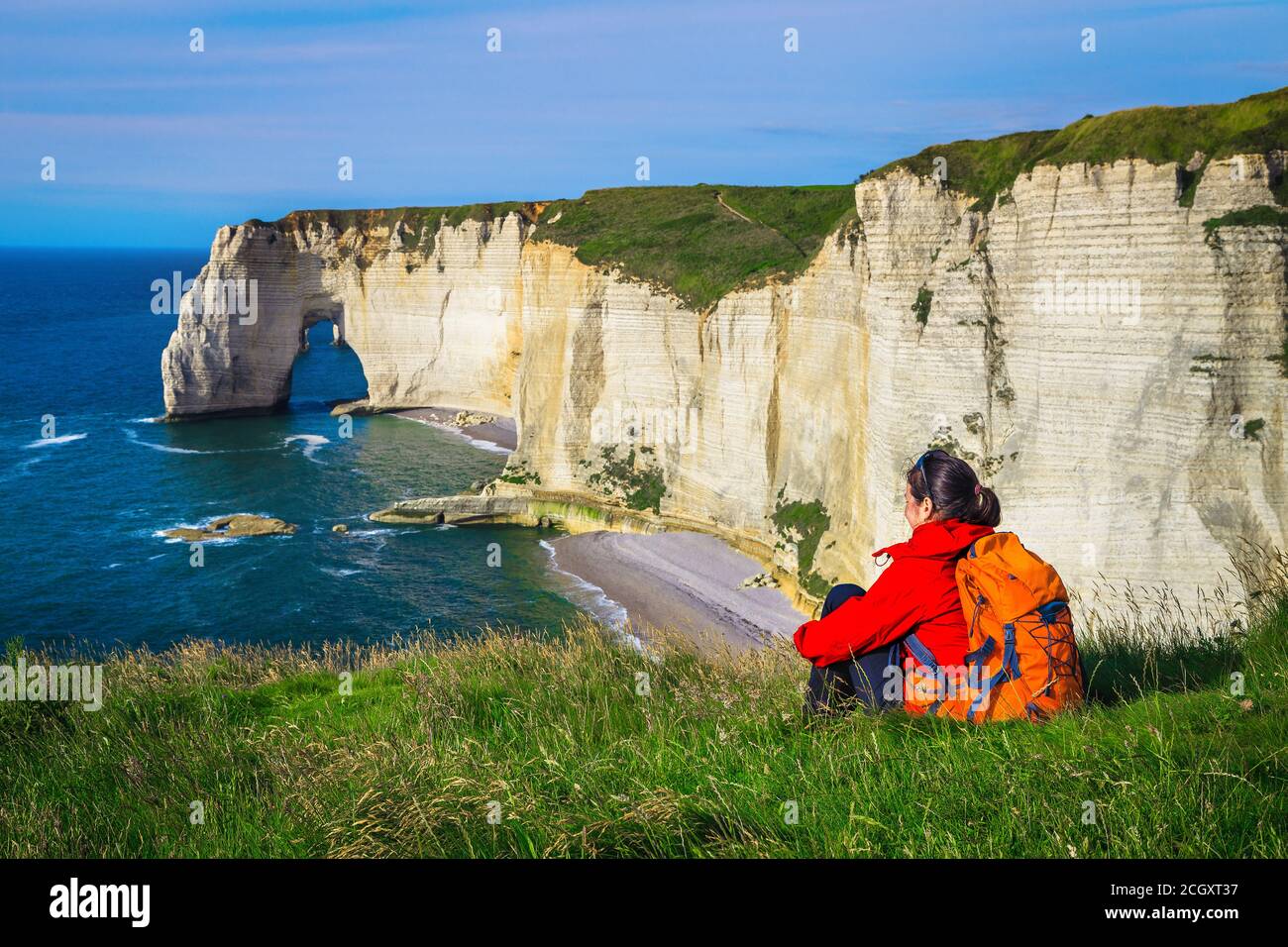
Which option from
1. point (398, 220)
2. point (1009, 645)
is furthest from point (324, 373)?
point (1009, 645)

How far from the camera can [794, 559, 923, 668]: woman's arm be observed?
18.6ft

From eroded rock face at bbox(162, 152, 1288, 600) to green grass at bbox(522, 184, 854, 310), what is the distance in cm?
115

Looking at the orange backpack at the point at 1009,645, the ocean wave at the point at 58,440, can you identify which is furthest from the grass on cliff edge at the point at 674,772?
the ocean wave at the point at 58,440

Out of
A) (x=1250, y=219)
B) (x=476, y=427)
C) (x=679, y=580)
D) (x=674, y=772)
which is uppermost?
(x=1250, y=219)

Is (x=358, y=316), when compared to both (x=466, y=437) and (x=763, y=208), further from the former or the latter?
(x=763, y=208)

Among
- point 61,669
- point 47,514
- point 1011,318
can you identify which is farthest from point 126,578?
point 1011,318

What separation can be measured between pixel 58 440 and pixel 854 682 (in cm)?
6002

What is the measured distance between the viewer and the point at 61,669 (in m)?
10.3

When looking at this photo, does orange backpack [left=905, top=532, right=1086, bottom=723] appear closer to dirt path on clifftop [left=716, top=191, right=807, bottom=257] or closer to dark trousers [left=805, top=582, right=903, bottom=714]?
dark trousers [left=805, top=582, right=903, bottom=714]

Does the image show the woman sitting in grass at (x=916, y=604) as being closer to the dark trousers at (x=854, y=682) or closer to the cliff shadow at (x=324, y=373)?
the dark trousers at (x=854, y=682)

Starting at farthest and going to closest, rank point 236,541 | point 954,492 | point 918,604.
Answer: point 236,541 < point 954,492 < point 918,604

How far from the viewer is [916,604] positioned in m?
5.65
